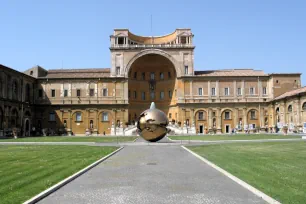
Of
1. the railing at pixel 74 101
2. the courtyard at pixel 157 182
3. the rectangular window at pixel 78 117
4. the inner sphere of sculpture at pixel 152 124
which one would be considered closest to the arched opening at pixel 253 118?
the railing at pixel 74 101

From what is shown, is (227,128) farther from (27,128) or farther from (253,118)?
(27,128)

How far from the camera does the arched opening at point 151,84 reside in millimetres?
70438

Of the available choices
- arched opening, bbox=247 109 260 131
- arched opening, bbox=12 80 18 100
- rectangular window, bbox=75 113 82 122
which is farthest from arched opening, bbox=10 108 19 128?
→ arched opening, bbox=247 109 260 131

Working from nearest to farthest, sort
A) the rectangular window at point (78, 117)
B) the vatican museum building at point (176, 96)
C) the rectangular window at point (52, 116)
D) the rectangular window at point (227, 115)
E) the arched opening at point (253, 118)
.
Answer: the vatican museum building at point (176, 96) < the arched opening at point (253, 118) < the rectangular window at point (227, 115) < the rectangular window at point (78, 117) < the rectangular window at point (52, 116)

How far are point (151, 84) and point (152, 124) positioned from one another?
41.6 metres

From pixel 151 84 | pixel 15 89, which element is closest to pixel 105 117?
pixel 151 84

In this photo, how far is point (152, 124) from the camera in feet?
103

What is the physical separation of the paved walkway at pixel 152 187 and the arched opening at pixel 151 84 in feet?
184

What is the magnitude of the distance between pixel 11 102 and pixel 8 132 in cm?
540

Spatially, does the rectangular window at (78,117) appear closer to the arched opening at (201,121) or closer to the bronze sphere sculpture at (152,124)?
the arched opening at (201,121)

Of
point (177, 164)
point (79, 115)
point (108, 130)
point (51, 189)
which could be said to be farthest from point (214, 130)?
point (51, 189)

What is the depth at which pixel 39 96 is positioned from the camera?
67188 millimetres

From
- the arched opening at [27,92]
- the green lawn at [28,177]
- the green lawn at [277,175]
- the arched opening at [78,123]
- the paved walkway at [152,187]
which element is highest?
the arched opening at [27,92]

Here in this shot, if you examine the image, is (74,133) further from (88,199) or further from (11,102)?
(88,199)
